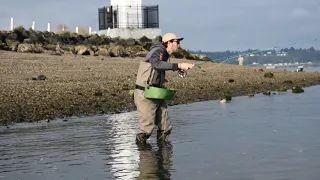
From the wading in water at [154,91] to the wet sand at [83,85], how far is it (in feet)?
14.0

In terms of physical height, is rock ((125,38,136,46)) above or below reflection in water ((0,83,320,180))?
above

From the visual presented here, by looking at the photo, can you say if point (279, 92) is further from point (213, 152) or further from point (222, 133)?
point (213, 152)

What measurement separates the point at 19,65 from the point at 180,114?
10.5 meters

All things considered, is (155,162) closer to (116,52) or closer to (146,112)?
(146,112)

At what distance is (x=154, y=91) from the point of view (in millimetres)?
9727

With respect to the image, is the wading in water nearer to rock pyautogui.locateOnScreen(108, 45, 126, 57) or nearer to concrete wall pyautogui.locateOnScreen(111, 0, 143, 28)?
rock pyautogui.locateOnScreen(108, 45, 126, 57)

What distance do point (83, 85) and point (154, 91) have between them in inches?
388

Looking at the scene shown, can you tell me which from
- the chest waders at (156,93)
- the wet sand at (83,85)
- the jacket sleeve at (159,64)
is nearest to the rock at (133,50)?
the wet sand at (83,85)

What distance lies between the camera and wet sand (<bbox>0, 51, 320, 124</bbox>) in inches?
591

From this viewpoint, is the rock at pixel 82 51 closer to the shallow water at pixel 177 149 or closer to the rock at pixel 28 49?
the rock at pixel 28 49

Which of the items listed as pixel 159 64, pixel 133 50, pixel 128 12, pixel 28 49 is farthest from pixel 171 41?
pixel 128 12

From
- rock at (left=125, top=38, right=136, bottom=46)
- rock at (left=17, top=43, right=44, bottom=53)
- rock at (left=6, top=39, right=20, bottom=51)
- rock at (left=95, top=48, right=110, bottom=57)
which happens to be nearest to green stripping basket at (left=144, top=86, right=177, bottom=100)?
rock at (left=17, top=43, right=44, bottom=53)

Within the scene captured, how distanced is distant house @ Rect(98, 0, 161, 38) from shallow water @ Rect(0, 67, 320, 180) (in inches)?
1111

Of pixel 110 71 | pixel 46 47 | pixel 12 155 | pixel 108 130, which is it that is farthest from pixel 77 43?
pixel 12 155
